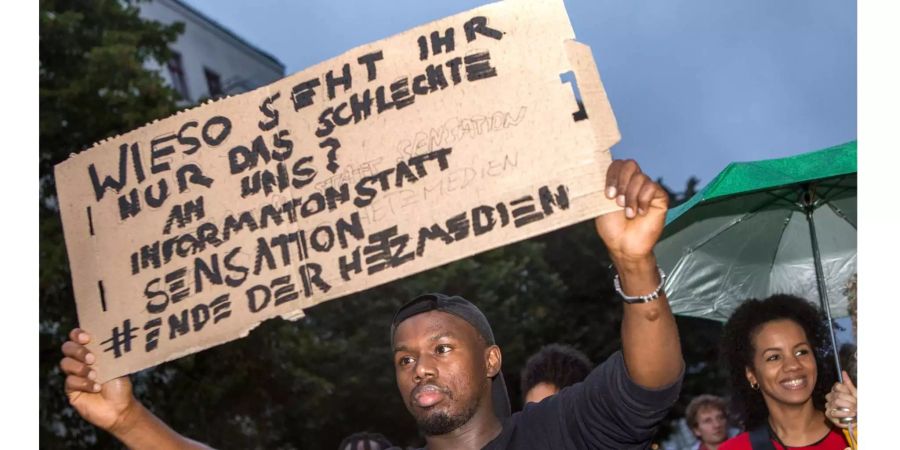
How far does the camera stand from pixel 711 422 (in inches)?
262

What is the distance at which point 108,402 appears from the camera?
3219mm

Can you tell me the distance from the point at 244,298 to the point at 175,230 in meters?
0.32

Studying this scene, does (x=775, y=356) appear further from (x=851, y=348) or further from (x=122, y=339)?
(x=122, y=339)

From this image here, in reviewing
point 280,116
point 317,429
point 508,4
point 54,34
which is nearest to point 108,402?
point 280,116

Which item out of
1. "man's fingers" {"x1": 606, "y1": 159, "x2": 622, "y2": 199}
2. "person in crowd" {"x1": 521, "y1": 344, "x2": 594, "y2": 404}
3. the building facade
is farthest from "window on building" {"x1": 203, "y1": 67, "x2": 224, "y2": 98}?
"man's fingers" {"x1": 606, "y1": 159, "x2": 622, "y2": 199}

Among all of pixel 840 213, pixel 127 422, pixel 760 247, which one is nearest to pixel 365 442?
pixel 127 422

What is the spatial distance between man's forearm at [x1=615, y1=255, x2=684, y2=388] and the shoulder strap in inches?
61.8

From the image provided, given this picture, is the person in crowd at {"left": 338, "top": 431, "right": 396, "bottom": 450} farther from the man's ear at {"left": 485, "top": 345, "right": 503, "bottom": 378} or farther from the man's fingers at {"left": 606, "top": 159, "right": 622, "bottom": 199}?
the man's fingers at {"left": 606, "top": 159, "right": 622, "bottom": 199}

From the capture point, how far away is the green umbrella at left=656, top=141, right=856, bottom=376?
202 inches

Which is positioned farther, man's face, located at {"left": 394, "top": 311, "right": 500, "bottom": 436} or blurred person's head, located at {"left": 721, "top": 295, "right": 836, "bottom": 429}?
blurred person's head, located at {"left": 721, "top": 295, "right": 836, "bottom": 429}

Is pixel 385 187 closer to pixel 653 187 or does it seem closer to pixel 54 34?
pixel 653 187

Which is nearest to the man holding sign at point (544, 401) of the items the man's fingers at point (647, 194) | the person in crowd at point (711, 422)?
the man's fingers at point (647, 194)

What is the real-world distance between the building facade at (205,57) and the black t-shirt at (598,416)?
65.1ft

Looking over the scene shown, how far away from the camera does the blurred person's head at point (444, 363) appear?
2965 millimetres
